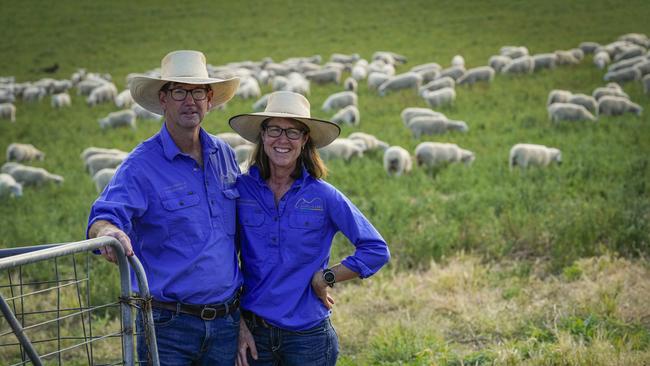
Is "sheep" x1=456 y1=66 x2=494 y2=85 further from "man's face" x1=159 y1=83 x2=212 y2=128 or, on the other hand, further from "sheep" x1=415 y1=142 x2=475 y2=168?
"man's face" x1=159 y1=83 x2=212 y2=128

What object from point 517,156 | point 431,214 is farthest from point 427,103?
point 431,214

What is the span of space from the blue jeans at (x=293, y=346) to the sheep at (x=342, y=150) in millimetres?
10098

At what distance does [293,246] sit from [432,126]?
491 inches

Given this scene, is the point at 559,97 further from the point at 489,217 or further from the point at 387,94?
the point at 489,217

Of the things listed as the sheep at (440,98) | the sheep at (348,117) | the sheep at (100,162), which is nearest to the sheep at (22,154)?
→ the sheep at (100,162)

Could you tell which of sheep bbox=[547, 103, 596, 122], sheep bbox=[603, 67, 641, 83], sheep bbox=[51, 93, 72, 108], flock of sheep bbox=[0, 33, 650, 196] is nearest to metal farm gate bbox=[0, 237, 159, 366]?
flock of sheep bbox=[0, 33, 650, 196]

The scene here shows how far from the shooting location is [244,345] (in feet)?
11.8

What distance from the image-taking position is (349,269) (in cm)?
360

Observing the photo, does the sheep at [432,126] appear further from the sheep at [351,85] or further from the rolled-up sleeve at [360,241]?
the rolled-up sleeve at [360,241]

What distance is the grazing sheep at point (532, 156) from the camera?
12094 mm

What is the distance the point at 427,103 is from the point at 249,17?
1052 inches

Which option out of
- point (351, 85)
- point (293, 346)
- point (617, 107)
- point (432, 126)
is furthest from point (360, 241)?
point (351, 85)

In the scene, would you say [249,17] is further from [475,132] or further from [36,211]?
[36,211]

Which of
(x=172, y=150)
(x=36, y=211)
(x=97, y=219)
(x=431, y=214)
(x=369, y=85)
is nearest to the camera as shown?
(x=97, y=219)
